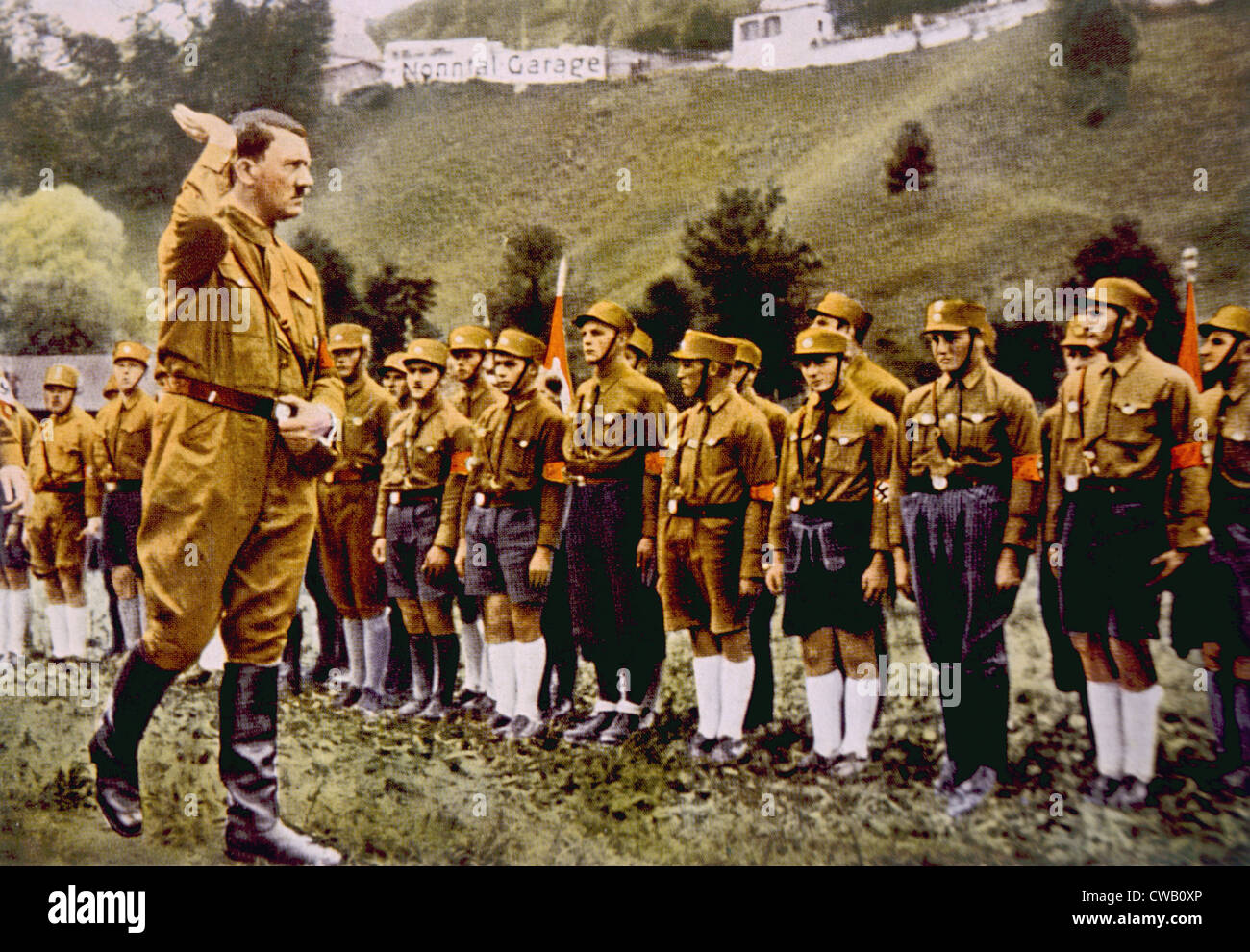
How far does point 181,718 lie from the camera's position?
4555 mm

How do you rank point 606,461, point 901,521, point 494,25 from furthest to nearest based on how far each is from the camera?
1. point 494,25
2. point 606,461
3. point 901,521

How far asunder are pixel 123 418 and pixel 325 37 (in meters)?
1.99

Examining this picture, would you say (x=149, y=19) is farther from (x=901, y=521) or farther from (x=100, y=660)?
(x=901, y=521)

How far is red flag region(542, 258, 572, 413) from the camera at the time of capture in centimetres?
456

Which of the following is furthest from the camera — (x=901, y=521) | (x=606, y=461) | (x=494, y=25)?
(x=494, y=25)

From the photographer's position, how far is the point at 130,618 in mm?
4742

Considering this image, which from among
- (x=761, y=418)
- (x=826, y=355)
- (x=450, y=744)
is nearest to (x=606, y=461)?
(x=761, y=418)

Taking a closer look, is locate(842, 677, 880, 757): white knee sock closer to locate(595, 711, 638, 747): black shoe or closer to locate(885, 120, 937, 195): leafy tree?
locate(595, 711, 638, 747): black shoe

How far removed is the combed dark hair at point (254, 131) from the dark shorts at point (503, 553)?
68.3 inches

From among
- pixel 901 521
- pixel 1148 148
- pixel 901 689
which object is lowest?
pixel 901 689

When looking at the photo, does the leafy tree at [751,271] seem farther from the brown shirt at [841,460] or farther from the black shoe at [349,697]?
the black shoe at [349,697]

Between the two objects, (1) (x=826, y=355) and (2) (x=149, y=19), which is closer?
(1) (x=826, y=355)

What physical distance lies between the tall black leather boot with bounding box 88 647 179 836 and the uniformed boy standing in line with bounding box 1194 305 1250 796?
4023mm

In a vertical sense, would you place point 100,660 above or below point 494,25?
below
